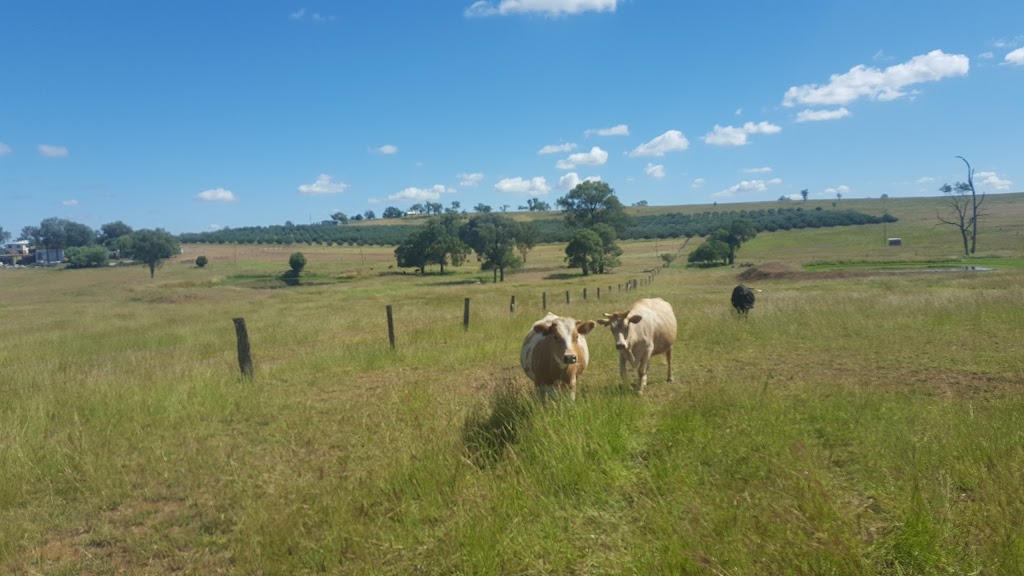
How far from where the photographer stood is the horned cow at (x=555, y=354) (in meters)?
7.43

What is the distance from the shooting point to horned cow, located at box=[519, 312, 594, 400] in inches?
293

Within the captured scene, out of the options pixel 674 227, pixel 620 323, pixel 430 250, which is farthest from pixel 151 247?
pixel 674 227

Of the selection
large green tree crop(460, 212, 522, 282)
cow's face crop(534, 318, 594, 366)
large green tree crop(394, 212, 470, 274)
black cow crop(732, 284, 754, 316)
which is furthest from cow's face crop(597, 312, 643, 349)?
large green tree crop(394, 212, 470, 274)

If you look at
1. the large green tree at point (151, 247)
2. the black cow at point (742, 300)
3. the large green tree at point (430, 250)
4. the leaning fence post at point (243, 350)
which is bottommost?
the black cow at point (742, 300)

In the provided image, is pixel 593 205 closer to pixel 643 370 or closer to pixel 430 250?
pixel 430 250

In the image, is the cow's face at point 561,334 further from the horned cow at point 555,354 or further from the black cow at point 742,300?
the black cow at point 742,300

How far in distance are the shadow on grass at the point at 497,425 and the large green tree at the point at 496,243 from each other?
5587cm

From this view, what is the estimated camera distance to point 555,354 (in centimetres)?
757

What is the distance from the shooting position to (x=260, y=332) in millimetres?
20156

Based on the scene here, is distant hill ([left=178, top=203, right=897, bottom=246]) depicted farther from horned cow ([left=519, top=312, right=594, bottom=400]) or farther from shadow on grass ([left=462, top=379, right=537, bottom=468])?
shadow on grass ([left=462, top=379, right=537, bottom=468])

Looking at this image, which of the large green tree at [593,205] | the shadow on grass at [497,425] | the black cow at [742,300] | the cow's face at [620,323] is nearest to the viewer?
the shadow on grass at [497,425]

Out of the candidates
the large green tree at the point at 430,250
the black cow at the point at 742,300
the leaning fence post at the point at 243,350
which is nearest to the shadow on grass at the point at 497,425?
the leaning fence post at the point at 243,350

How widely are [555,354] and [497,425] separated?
148 cm

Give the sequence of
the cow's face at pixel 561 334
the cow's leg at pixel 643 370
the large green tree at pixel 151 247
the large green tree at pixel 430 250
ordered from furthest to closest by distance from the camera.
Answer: the large green tree at pixel 151 247, the large green tree at pixel 430 250, the cow's leg at pixel 643 370, the cow's face at pixel 561 334
